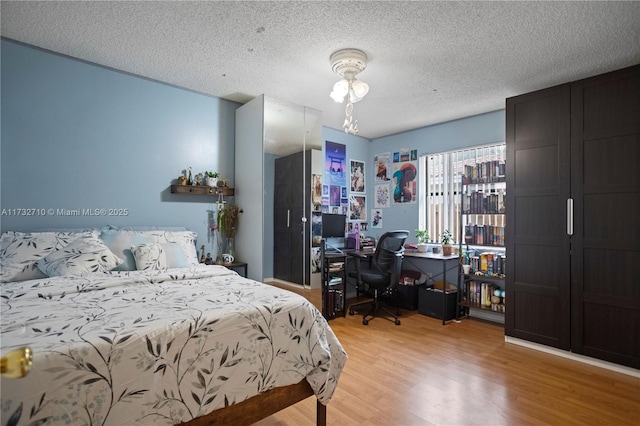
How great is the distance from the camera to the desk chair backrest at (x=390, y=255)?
3.81 metres

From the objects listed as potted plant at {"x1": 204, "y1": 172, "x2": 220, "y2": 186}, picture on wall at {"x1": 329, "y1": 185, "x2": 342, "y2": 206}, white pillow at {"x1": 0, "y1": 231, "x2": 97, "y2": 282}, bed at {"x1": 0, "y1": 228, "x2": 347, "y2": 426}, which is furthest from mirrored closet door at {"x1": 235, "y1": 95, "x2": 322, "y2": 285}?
white pillow at {"x1": 0, "y1": 231, "x2": 97, "y2": 282}

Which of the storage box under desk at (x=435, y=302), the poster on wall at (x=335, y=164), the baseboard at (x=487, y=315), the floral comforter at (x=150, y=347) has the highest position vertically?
the poster on wall at (x=335, y=164)

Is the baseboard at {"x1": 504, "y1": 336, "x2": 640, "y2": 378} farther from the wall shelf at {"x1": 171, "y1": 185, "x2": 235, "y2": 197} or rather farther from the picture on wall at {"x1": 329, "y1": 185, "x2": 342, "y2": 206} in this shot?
the wall shelf at {"x1": 171, "y1": 185, "x2": 235, "y2": 197}

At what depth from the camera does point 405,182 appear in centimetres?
498

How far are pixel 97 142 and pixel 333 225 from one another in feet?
9.10

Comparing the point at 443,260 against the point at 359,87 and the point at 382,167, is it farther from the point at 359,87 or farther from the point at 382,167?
the point at 359,87

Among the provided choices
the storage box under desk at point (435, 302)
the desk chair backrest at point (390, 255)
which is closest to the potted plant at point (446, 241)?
the storage box under desk at point (435, 302)

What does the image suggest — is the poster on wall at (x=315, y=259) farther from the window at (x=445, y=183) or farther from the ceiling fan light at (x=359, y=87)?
the ceiling fan light at (x=359, y=87)

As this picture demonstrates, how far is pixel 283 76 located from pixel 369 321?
2.95m

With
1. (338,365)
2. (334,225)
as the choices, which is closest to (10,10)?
(338,365)

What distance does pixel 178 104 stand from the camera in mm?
3479

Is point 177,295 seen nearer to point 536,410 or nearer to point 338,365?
point 338,365

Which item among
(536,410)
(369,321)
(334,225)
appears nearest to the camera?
(536,410)

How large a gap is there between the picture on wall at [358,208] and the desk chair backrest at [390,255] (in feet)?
4.55
